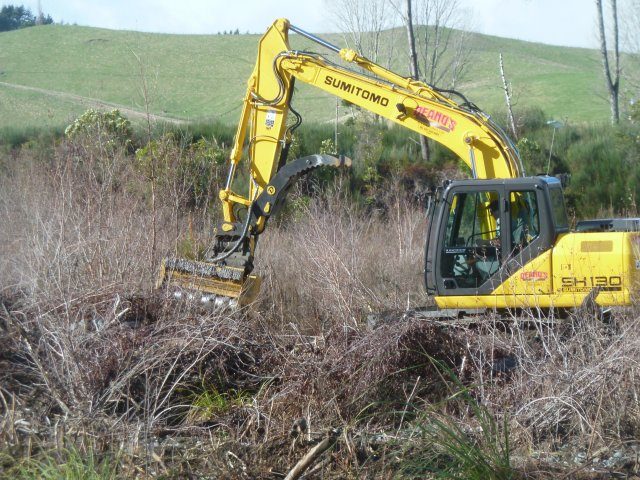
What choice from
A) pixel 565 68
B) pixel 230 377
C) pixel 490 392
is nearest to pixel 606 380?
pixel 490 392

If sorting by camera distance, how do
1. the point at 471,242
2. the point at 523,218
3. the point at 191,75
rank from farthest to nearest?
the point at 191,75 → the point at 471,242 → the point at 523,218

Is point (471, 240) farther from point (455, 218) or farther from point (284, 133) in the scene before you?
point (284, 133)

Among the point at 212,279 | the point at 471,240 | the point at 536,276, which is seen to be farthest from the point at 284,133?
the point at 536,276

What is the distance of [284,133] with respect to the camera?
11508mm

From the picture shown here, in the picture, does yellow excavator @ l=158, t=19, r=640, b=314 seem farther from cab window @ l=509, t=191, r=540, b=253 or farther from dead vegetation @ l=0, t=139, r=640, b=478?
dead vegetation @ l=0, t=139, r=640, b=478

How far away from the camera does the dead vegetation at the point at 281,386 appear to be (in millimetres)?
5914

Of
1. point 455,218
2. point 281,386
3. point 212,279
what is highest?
point 455,218

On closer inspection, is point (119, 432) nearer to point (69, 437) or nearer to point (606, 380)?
point (69, 437)

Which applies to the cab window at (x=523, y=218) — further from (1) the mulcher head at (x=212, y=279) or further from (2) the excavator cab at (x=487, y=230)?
(1) the mulcher head at (x=212, y=279)

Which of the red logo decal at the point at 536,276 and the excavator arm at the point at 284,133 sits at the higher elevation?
the excavator arm at the point at 284,133

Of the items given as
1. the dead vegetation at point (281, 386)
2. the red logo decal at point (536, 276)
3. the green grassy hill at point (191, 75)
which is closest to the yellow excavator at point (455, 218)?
the red logo decal at point (536, 276)

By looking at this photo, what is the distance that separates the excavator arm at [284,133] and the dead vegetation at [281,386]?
715 millimetres

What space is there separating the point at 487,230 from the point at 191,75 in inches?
1912

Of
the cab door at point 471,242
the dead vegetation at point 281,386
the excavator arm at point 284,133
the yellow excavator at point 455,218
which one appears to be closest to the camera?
the dead vegetation at point 281,386
